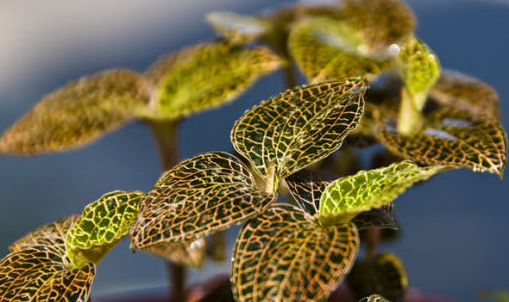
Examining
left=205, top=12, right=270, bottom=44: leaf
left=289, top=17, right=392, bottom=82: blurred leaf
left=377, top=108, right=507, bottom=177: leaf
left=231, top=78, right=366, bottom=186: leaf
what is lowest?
left=377, top=108, right=507, bottom=177: leaf

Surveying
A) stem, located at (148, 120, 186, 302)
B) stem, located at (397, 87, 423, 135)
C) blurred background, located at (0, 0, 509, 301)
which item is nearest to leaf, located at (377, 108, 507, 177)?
stem, located at (397, 87, 423, 135)

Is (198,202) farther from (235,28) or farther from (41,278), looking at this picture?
(235,28)

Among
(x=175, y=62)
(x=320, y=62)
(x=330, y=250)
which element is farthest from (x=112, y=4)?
(x=330, y=250)

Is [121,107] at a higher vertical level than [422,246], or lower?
higher

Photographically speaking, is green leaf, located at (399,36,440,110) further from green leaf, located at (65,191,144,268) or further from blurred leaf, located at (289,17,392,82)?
green leaf, located at (65,191,144,268)

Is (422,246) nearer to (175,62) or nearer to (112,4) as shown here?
(175,62)

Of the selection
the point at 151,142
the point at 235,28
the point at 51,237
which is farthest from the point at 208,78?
the point at 151,142
